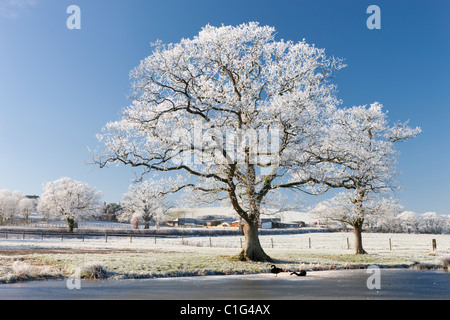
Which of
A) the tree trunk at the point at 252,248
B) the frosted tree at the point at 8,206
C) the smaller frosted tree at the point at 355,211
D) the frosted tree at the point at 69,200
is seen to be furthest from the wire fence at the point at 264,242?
the frosted tree at the point at 8,206

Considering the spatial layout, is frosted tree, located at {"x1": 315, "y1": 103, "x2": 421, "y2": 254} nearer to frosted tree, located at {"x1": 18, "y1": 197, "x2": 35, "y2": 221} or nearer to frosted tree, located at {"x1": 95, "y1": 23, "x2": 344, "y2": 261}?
frosted tree, located at {"x1": 95, "y1": 23, "x2": 344, "y2": 261}

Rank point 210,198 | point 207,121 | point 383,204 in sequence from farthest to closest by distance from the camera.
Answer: point 383,204
point 210,198
point 207,121

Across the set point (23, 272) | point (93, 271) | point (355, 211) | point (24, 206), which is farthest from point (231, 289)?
point (24, 206)

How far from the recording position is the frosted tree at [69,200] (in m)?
90.2

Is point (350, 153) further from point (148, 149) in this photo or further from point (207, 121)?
point (148, 149)

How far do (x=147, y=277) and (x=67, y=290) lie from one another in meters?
4.97

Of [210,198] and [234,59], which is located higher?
[234,59]

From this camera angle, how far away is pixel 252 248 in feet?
87.1

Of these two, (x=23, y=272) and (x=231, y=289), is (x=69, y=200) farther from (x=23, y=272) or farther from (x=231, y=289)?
(x=231, y=289)

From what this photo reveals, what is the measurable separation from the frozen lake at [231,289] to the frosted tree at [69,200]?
7585 cm

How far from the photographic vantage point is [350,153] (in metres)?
26.6

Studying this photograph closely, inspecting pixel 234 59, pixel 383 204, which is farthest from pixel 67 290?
pixel 383 204

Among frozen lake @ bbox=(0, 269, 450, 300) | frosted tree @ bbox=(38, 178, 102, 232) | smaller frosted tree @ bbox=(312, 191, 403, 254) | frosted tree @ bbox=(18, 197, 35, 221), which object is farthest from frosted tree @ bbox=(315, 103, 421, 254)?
frosted tree @ bbox=(18, 197, 35, 221)

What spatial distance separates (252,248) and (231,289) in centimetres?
1254
